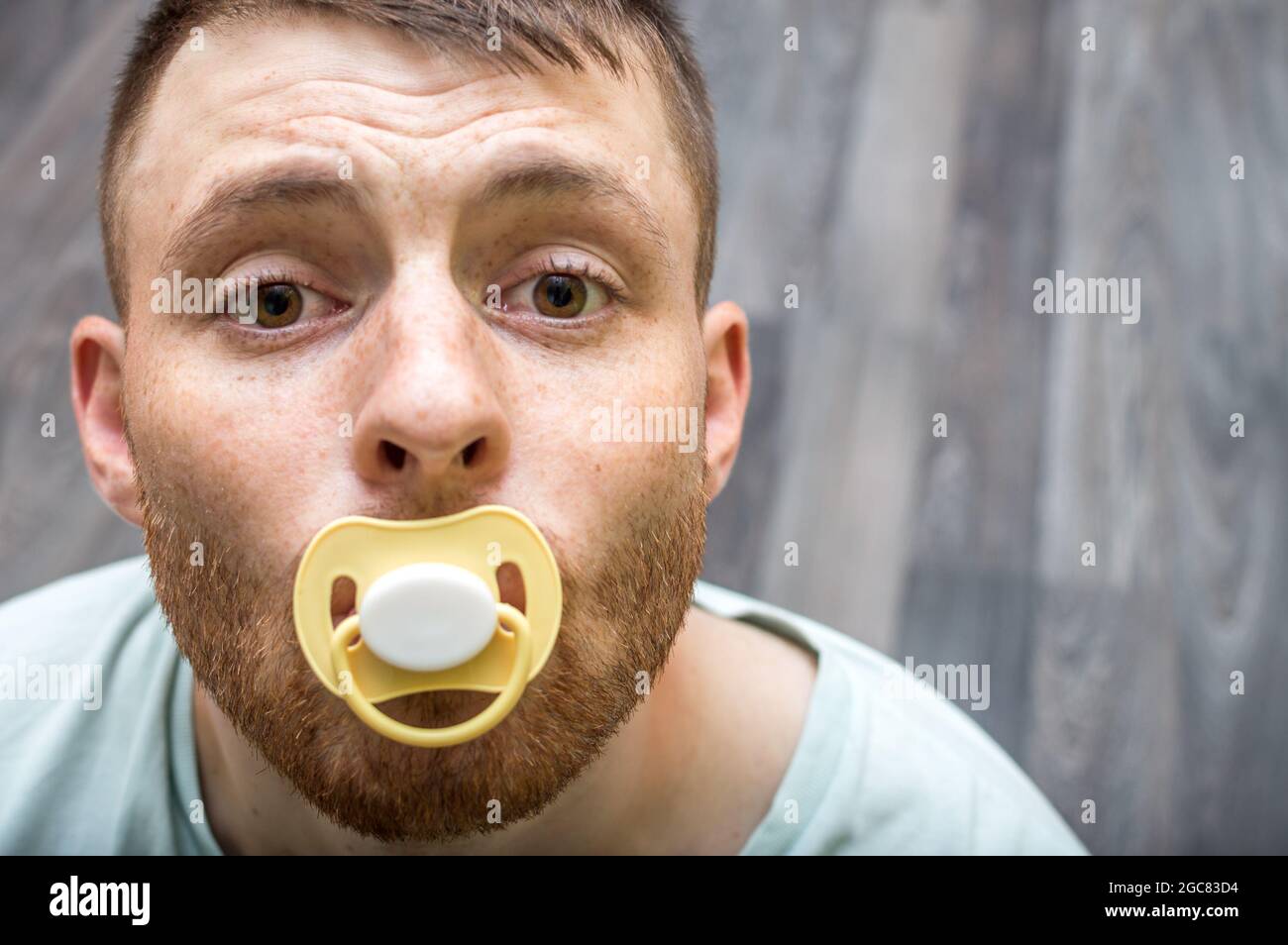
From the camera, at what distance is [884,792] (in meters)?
0.93

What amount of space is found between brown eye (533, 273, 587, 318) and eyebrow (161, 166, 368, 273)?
118 mm

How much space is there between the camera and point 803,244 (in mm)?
1799

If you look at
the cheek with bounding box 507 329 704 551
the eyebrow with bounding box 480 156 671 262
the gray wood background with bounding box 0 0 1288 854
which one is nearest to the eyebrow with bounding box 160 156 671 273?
the eyebrow with bounding box 480 156 671 262

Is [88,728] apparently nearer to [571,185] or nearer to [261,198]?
[261,198]

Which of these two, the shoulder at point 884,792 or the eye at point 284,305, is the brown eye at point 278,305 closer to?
the eye at point 284,305

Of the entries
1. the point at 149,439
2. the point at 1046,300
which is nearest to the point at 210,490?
the point at 149,439

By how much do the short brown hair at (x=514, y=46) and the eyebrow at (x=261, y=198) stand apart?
105 millimetres

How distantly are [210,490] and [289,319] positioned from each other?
0.37ft

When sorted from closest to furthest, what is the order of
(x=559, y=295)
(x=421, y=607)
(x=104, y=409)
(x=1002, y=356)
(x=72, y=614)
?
(x=421, y=607)
(x=559, y=295)
(x=104, y=409)
(x=72, y=614)
(x=1002, y=356)

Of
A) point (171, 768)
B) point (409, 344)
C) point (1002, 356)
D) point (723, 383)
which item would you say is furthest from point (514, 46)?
point (1002, 356)

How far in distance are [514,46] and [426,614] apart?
347mm

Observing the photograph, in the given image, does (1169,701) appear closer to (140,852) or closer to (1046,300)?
(1046,300)

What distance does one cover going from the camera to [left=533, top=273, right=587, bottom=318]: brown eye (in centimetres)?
72

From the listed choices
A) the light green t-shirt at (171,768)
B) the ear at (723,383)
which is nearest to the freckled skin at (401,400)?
the ear at (723,383)
